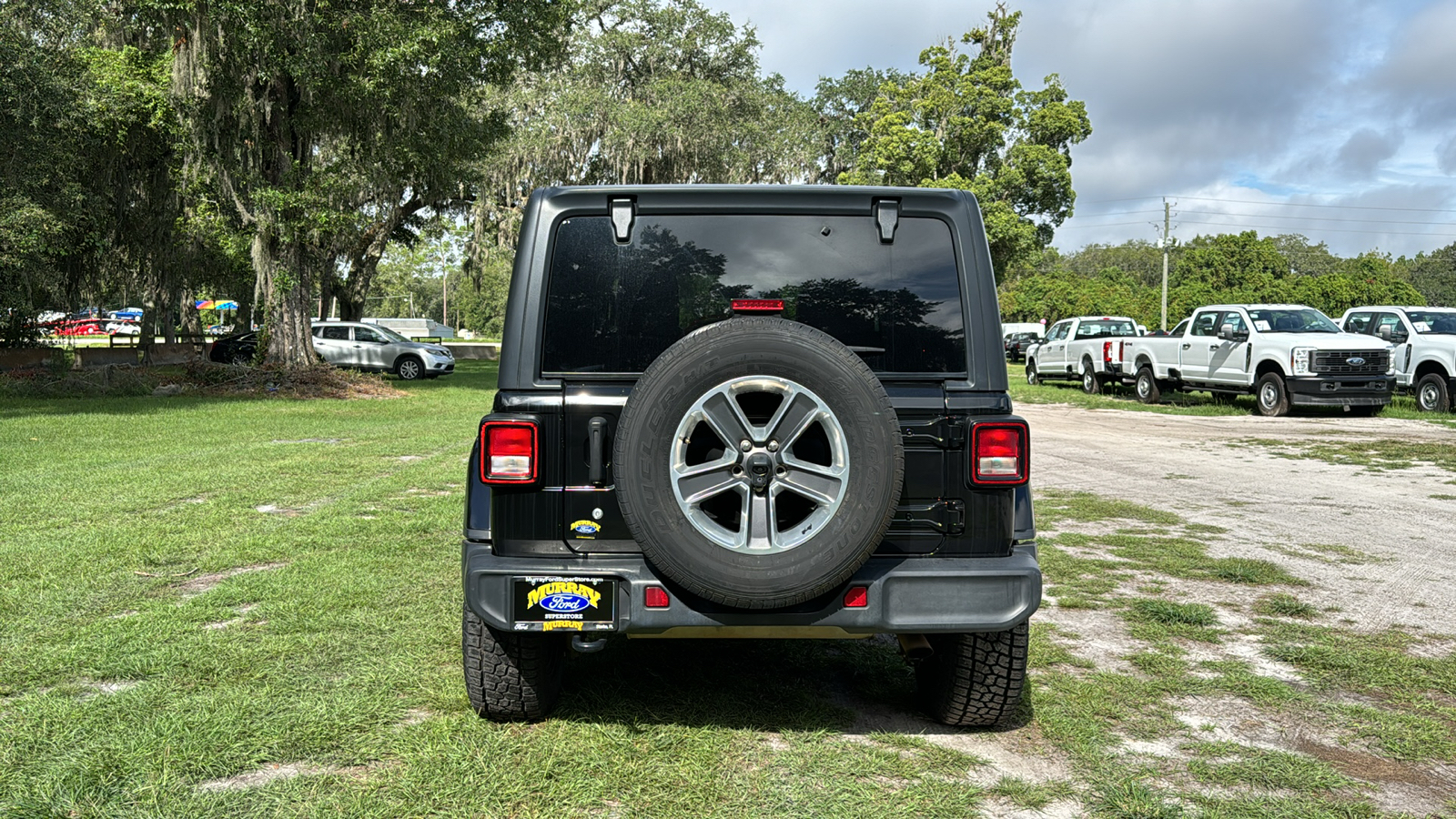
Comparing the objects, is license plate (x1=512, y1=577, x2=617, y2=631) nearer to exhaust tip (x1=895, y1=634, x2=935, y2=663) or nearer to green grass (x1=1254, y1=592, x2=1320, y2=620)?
exhaust tip (x1=895, y1=634, x2=935, y2=663)

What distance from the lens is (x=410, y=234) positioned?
110 feet

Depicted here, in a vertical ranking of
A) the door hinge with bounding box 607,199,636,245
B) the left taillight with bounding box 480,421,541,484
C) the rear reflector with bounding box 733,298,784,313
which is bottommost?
the left taillight with bounding box 480,421,541,484

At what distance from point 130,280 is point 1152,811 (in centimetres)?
3359

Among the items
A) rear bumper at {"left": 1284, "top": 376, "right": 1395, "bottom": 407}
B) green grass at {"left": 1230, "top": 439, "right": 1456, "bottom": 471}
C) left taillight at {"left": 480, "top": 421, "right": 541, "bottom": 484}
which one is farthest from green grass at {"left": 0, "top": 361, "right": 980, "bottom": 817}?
rear bumper at {"left": 1284, "top": 376, "right": 1395, "bottom": 407}

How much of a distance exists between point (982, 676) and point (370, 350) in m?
28.7

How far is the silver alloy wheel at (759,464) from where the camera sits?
3131 millimetres

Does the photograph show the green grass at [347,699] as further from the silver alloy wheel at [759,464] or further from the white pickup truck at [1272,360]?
the white pickup truck at [1272,360]

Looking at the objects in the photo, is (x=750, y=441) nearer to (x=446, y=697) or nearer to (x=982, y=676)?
(x=982, y=676)

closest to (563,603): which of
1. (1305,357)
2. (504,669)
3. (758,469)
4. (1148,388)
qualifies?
(504,669)

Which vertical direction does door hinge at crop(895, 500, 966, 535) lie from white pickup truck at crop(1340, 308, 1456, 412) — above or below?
below

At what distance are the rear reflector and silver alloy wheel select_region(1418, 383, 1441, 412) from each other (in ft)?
65.4

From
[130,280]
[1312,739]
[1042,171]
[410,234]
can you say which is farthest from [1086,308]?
[1312,739]

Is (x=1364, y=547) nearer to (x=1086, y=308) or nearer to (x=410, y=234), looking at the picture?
(x=410, y=234)

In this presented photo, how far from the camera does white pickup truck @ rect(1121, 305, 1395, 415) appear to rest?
712 inches
